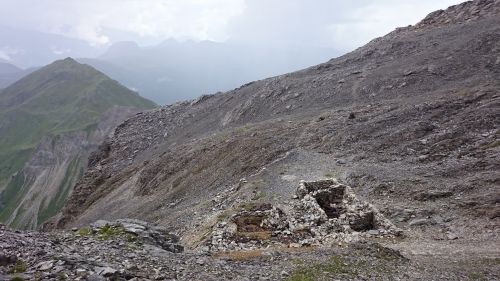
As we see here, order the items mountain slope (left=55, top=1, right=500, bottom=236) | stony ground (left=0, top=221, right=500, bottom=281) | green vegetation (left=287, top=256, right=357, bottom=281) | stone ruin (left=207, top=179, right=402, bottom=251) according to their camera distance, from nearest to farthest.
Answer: stony ground (left=0, top=221, right=500, bottom=281)
green vegetation (left=287, top=256, right=357, bottom=281)
stone ruin (left=207, top=179, right=402, bottom=251)
mountain slope (left=55, top=1, right=500, bottom=236)

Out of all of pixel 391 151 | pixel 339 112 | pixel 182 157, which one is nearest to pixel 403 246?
pixel 391 151

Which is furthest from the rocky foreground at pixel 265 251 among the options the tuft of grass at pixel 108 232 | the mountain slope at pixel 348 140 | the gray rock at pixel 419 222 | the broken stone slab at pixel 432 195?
the broken stone slab at pixel 432 195

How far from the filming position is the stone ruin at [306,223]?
2773 centimetres

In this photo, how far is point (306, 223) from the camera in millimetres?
30469

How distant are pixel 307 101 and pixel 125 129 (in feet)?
140

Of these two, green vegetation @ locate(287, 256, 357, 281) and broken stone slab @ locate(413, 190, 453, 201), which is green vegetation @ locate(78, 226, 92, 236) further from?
broken stone slab @ locate(413, 190, 453, 201)

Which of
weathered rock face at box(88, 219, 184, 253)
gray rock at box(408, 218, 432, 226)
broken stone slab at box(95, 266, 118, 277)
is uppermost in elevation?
broken stone slab at box(95, 266, 118, 277)

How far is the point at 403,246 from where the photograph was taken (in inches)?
1028

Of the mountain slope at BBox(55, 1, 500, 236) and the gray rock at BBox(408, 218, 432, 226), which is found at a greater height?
the mountain slope at BBox(55, 1, 500, 236)

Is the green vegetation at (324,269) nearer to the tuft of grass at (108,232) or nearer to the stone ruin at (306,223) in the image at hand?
the stone ruin at (306,223)

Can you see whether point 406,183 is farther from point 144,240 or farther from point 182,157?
point 182,157

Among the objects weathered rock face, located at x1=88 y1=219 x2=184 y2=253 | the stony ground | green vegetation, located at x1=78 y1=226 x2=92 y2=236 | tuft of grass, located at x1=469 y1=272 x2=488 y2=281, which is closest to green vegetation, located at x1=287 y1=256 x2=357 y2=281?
the stony ground

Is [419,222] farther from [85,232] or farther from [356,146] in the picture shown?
[85,232]

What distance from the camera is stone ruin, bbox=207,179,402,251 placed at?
91.0 ft
